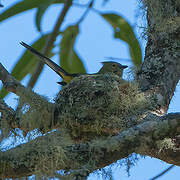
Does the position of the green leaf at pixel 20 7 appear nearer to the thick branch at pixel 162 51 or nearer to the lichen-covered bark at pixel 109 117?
the lichen-covered bark at pixel 109 117

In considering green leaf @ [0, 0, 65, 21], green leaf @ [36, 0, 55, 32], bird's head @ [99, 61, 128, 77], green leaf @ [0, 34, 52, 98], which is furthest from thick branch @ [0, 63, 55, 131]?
bird's head @ [99, 61, 128, 77]

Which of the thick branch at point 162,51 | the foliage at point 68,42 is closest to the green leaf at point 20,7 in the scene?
the foliage at point 68,42

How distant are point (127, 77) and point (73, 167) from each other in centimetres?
181

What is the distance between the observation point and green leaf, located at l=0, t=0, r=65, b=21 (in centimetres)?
425

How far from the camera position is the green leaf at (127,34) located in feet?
15.6

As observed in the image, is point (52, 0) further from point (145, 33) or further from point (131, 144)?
point (131, 144)

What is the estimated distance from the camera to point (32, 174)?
3062 mm

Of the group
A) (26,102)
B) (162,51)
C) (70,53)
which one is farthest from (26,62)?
(162,51)

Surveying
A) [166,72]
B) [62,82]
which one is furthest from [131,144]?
[62,82]

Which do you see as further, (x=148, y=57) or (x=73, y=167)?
(x=148, y=57)

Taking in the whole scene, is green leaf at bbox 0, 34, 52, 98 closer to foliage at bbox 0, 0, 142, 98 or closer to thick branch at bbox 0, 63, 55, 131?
foliage at bbox 0, 0, 142, 98

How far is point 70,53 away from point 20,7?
0.70 meters

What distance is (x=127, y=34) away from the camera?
4.76 m

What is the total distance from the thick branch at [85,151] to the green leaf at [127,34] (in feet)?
5.53
